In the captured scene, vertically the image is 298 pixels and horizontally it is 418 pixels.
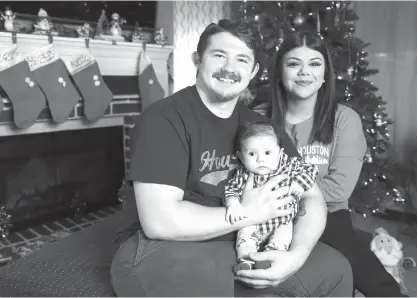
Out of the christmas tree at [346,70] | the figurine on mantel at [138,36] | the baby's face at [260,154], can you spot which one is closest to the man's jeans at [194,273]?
the baby's face at [260,154]

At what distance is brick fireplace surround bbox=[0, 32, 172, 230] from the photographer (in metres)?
3.10

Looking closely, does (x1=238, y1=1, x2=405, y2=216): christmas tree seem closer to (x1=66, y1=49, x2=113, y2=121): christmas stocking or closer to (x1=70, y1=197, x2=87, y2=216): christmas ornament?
(x1=66, y1=49, x2=113, y2=121): christmas stocking

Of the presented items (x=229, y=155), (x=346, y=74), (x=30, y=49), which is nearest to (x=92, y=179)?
(x=30, y=49)

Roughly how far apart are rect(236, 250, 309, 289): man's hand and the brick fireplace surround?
2.09 m

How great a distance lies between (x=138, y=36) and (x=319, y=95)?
7.21 feet

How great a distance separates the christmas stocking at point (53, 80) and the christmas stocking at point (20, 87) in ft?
0.19

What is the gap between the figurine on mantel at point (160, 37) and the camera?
3950 mm

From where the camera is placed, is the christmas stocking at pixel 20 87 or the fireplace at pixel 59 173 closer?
the christmas stocking at pixel 20 87

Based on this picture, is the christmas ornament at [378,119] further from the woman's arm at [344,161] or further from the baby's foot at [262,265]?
the baby's foot at [262,265]

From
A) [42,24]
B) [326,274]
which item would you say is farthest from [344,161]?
[42,24]

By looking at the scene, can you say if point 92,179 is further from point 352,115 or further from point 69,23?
point 352,115

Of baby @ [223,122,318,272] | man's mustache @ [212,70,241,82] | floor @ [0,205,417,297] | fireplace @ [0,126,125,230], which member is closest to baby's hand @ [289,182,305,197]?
baby @ [223,122,318,272]

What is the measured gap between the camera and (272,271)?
1176mm

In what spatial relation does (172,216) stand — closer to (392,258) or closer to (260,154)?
(260,154)
